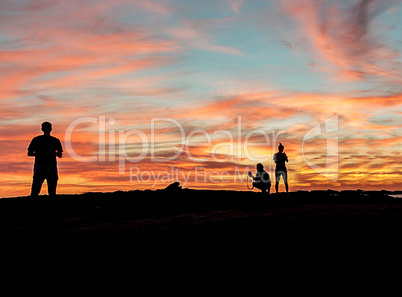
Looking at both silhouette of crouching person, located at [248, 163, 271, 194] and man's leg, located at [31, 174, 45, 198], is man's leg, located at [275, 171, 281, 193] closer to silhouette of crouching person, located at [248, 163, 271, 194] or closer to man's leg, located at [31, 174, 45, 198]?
silhouette of crouching person, located at [248, 163, 271, 194]

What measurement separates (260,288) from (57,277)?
262 cm

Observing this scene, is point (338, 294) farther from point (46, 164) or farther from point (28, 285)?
point (46, 164)

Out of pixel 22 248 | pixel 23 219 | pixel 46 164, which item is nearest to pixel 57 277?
pixel 22 248

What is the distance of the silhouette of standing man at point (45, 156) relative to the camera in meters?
13.9

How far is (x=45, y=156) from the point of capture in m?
13.9

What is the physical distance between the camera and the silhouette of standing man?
13.9 m

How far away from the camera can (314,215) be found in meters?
12.2

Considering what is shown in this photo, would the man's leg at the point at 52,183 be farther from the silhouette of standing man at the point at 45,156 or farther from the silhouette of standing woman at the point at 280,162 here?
the silhouette of standing woman at the point at 280,162

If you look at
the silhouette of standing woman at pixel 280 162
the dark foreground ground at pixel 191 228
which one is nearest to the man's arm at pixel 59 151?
the dark foreground ground at pixel 191 228

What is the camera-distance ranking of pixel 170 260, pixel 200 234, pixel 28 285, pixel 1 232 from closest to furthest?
pixel 28 285 < pixel 170 260 < pixel 200 234 < pixel 1 232

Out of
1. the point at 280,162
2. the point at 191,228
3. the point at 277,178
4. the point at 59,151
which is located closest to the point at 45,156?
the point at 59,151

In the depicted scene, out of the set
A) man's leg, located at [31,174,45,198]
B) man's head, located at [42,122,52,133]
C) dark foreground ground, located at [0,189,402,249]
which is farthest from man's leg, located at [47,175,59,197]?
man's head, located at [42,122,52,133]

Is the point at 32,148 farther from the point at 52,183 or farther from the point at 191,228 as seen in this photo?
the point at 191,228

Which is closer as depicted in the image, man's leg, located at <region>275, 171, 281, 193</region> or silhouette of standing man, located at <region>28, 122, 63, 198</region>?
silhouette of standing man, located at <region>28, 122, 63, 198</region>
